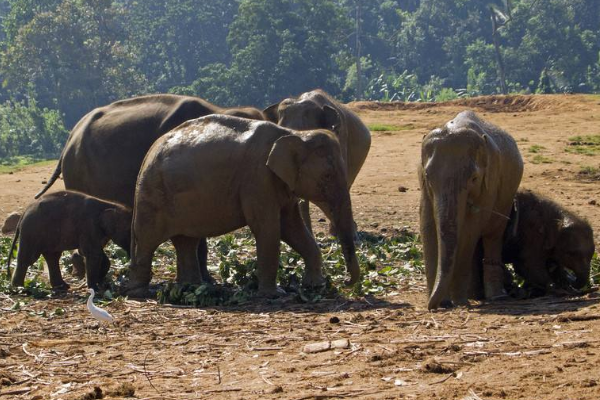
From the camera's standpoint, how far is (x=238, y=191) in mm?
10109

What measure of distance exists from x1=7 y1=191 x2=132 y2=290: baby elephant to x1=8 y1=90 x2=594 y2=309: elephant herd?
0.04 feet

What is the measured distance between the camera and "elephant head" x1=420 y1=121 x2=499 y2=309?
830 cm

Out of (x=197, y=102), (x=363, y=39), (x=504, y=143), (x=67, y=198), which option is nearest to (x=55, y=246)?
(x=67, y=198)

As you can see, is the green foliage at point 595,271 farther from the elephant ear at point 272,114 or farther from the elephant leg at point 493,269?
the elephant ear at point 272,114

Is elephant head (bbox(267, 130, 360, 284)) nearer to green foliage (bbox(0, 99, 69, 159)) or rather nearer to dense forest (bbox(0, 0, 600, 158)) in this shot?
green foliage (bbox(0, 99, 69, 159))

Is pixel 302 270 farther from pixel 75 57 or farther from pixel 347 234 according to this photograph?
pixel 75 57

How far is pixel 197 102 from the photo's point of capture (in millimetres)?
12328

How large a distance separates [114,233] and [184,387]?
4.74 m

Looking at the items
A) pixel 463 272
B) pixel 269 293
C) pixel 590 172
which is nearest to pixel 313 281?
pixel 269 293

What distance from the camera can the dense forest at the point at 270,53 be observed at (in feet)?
148

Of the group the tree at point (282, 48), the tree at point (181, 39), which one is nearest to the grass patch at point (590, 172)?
the tree at point (282, 48)

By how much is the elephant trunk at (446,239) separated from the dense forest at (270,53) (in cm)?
3220

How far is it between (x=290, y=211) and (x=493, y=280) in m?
2.10

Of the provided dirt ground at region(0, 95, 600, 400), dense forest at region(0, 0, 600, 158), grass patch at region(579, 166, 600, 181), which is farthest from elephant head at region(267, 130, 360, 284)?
dense forest at region(0, 0, 600, 158)
